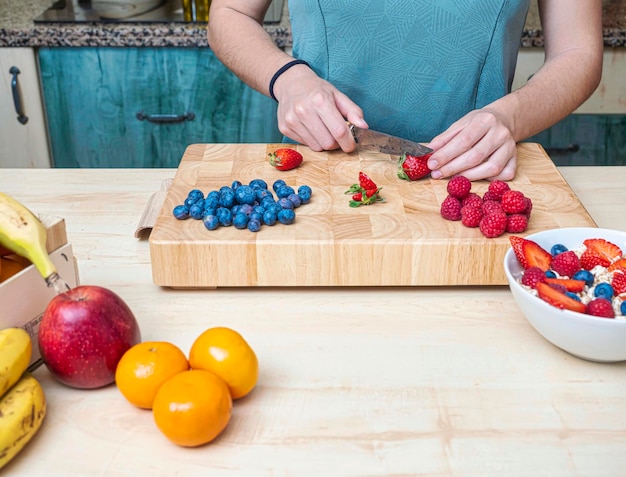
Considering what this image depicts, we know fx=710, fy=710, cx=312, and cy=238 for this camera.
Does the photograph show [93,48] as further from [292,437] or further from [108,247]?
[292,437]

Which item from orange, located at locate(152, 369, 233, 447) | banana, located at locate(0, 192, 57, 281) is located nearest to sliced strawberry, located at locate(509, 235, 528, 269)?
orange, located at locate(152, 369, 233, 447)

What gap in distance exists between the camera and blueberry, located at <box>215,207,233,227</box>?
3.56 ft

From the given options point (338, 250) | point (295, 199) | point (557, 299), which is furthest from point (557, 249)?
point (295, 199)

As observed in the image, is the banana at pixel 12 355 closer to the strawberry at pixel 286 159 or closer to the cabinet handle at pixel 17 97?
the strawberry at pixel 286 159

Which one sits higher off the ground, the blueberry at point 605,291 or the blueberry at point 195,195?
the blueberry at point 605,291

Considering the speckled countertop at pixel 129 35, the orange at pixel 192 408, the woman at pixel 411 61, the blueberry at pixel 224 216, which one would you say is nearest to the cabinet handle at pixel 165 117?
the speckled countertop at pixel 129 35

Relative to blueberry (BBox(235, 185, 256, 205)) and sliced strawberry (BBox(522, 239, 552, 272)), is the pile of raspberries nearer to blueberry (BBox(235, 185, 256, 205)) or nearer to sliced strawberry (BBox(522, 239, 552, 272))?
sliced strawberry (BBox(522, 239, 552, 272))

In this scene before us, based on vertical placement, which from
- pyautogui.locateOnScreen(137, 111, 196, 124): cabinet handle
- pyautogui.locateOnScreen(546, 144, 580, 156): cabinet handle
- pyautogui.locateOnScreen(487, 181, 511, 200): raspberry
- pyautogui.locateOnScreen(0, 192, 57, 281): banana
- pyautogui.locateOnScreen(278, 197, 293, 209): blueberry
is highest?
pyautogui.locateOnScreen(0, 192, 57, 281): banana

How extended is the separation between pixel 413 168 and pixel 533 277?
422mm

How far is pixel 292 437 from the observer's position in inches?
30.2

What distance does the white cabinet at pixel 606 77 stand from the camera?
7.68 ft

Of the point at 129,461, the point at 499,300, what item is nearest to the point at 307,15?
the point at 499,300

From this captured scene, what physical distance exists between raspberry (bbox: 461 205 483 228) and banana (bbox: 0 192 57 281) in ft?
1.98

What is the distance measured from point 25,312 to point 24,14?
194 cm
